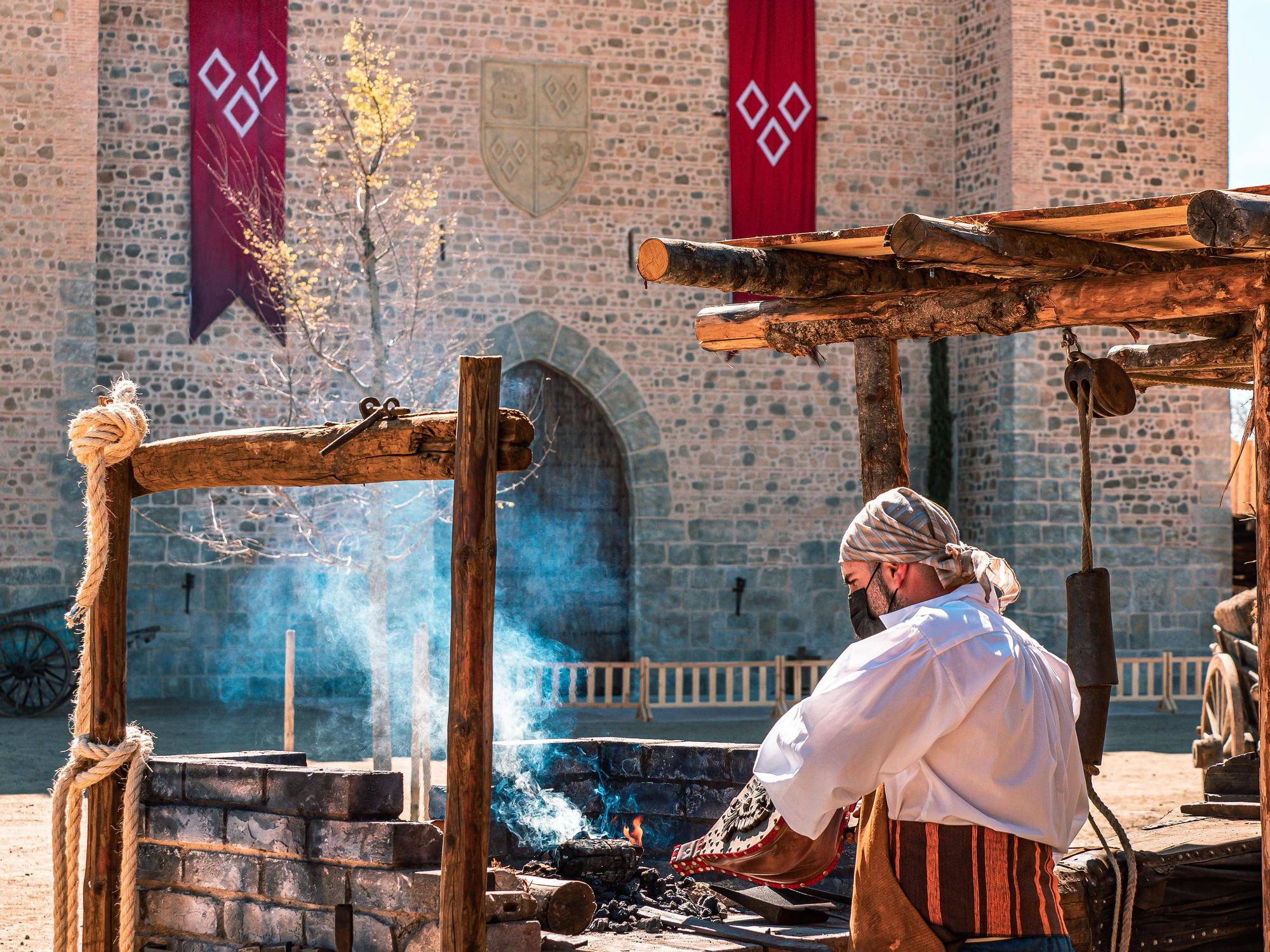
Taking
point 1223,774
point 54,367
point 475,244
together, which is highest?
point 475,244

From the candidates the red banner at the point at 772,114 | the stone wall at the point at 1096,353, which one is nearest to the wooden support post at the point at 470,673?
the red banner at the point at 772,114

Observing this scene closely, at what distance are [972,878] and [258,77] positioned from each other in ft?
42.2

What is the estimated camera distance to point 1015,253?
3.62 metres

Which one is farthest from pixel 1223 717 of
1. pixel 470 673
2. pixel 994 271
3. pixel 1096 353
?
pixel 1096 353

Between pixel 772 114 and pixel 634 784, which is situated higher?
pixel 772 114

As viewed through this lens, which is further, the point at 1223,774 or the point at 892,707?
the point at 1223,774

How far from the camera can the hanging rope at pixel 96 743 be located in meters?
3.55

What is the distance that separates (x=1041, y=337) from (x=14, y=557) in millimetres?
10030

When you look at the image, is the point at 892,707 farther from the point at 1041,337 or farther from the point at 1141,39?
the point at 1141,39

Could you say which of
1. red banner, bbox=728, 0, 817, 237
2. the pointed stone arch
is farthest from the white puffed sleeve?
red banner, bbox=728, 0, 817, 237

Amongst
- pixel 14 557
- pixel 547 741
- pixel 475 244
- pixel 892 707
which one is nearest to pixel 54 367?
pixel 14 557

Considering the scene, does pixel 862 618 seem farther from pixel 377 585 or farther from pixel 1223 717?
pixel 377 585

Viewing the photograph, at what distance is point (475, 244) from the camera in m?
14.3

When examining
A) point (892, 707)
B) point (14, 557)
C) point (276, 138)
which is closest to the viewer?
point (892, 707)
